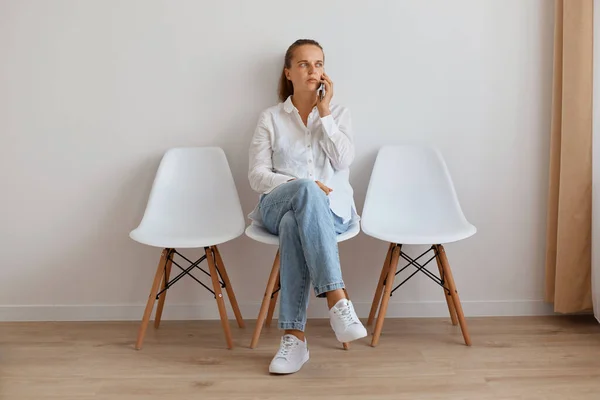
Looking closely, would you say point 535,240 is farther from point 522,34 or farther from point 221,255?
point 221,255

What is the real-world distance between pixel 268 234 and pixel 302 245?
23 centimetres

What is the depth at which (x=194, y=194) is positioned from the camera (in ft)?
8.89

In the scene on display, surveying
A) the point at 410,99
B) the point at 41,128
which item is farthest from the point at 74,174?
the point at 410,99

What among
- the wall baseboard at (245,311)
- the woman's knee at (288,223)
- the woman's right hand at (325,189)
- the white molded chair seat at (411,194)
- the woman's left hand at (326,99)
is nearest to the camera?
the woman's knee at (288,223)

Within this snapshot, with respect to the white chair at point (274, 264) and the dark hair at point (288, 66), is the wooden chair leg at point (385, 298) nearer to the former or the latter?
the white chair at point (274, 264)

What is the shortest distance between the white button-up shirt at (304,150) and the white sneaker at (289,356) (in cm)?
50

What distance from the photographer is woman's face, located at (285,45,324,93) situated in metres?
2.54

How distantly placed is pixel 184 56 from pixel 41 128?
0.67 meters

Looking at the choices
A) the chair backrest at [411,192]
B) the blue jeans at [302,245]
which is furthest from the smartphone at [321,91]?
the blue jeans at [302,245]

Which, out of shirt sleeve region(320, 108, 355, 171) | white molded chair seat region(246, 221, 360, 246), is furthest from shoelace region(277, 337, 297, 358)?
shirt sleeve region(320, 108, 355, 171)

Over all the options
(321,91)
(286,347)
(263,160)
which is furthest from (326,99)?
(286,347)

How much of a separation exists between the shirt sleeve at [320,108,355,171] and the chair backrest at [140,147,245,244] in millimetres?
435

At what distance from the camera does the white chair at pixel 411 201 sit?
2.58 m

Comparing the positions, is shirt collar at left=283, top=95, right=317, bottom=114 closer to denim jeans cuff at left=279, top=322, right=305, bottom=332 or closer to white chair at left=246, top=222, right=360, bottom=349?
white chair at left=246, top=222, right=360, bottom=349
